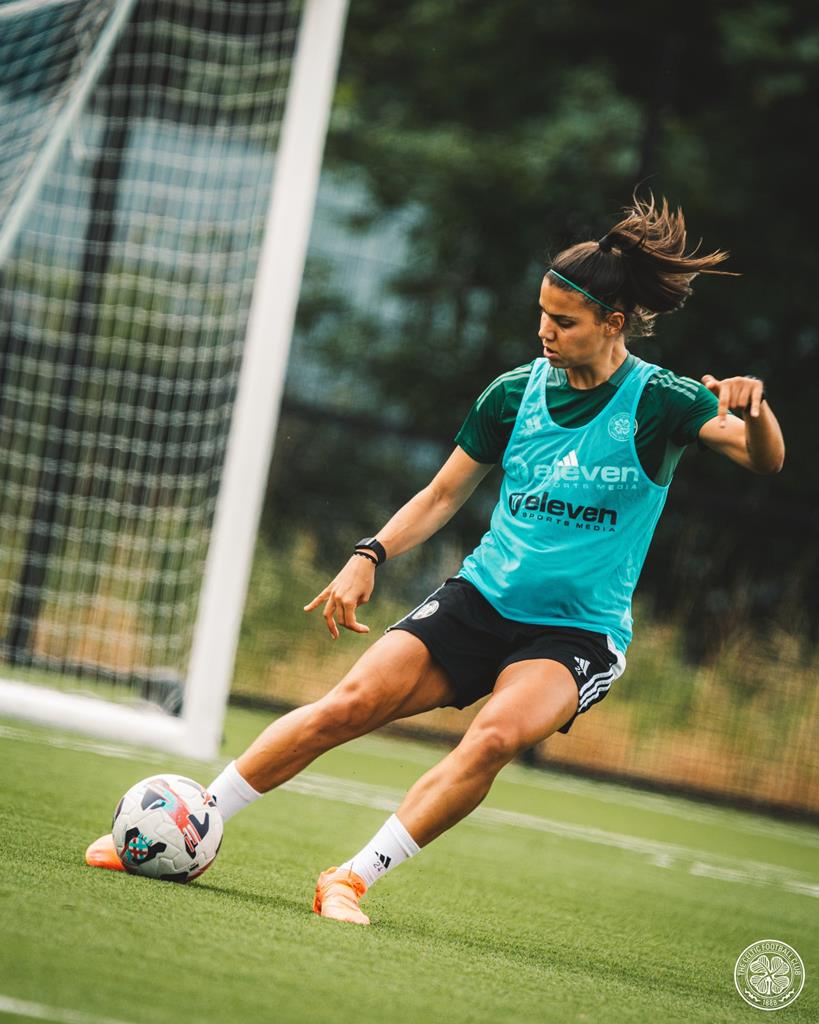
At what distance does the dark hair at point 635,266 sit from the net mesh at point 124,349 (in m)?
3.52

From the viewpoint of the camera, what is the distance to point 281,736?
4.02 meters

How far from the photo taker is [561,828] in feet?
24.5

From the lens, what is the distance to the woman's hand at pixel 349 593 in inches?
157

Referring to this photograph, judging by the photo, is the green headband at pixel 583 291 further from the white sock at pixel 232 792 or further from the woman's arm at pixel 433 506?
the white sock at pixel 232 792

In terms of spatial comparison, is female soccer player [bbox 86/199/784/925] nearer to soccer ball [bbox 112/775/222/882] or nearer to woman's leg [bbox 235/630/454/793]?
woman's leg [bbox 235/630/454/793]

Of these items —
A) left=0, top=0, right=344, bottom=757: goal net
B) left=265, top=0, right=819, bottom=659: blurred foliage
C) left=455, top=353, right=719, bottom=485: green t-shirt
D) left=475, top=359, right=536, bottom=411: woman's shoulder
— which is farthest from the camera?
left=265, top=0, right=819, bottom=659: blurred foliage

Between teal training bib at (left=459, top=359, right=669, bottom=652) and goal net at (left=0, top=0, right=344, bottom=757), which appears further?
goal net at (left=0, top=0, right=344, bottom=757)

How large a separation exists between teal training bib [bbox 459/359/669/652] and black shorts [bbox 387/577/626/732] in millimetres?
39

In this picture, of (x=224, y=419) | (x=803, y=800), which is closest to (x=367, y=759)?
(x=224, y=419)

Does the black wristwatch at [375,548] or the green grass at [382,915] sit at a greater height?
the black wristwatch at [375,548]

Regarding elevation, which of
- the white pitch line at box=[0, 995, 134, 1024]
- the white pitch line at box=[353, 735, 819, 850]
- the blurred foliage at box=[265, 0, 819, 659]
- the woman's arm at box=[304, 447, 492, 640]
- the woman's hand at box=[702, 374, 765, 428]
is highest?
the blurred foliage at box=[265, 0, 819, 659]

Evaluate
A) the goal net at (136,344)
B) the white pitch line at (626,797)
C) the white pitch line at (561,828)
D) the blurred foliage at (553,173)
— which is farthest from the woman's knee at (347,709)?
the blurred foliage at (553,173)

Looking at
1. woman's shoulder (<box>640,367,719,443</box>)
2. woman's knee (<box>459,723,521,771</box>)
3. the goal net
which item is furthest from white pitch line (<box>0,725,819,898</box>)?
woman's shoulder (<box>640,367,719,443</box>)

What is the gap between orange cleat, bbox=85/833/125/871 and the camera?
392 centimetres
